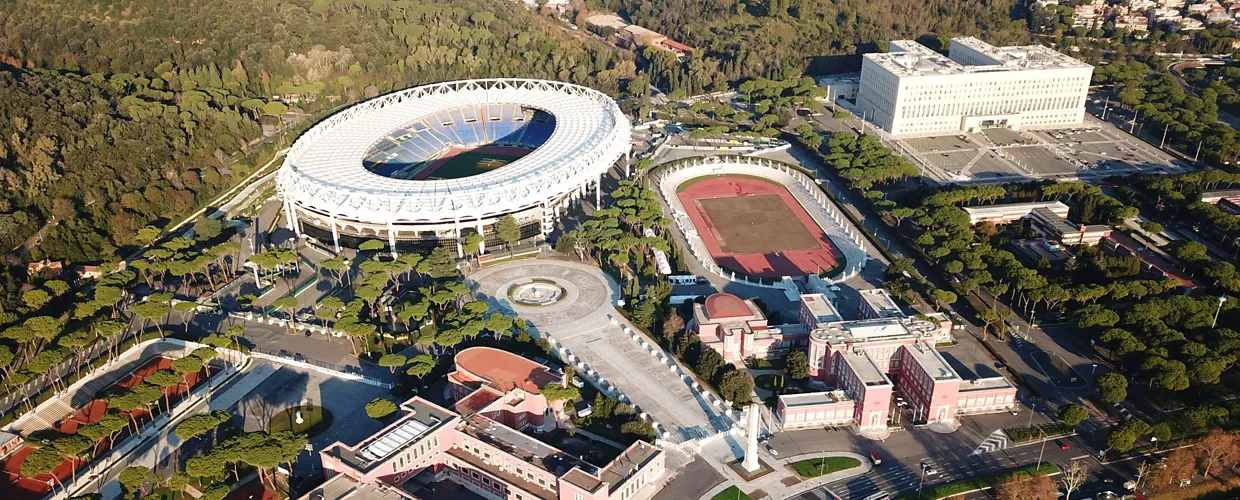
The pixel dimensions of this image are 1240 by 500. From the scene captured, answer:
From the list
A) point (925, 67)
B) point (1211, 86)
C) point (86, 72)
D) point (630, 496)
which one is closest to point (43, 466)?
point (630, 496)

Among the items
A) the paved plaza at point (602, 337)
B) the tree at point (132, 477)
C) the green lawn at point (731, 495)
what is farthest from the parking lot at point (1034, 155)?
the tree at point (132, 477)

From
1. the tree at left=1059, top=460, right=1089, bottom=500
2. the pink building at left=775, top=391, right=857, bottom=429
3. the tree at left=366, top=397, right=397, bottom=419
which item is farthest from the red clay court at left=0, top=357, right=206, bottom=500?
the tree at left=1059, top=460, right=1089, bottom=500

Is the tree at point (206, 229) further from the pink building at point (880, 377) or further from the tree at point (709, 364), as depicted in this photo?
the pink building at point (880, 377)

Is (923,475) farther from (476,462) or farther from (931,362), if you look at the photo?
(476,462)

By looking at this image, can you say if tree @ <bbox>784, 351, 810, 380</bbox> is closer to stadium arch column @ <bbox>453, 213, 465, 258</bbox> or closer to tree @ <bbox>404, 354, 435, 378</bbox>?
tree @ <bbox>404, 354, 435, 378</bbox>

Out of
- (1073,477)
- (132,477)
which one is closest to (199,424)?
(132,477)
